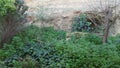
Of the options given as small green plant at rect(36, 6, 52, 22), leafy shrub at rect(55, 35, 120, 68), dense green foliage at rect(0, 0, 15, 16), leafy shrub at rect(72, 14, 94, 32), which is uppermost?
dense green foliage at rect(0, 0, 15, 16)

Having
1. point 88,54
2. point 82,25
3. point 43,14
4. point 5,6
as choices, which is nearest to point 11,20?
point 5,6

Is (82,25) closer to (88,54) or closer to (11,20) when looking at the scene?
(11,20)

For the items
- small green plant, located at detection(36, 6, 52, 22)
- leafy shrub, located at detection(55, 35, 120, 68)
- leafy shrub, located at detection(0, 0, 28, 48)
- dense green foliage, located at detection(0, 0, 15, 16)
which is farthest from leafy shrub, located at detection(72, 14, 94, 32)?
dense green foliage, located at detection(0, 0, 15, 16)

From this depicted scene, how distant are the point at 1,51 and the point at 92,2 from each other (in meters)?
3.66

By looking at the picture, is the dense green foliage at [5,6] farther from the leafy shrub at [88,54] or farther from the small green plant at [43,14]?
the small green plant at [43,14]

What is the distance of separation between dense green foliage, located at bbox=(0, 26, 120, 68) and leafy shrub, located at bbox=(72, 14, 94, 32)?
30.8 inches

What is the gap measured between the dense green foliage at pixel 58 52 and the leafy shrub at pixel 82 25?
783mm

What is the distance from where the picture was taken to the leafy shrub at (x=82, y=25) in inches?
398

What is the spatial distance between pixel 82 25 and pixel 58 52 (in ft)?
7.75

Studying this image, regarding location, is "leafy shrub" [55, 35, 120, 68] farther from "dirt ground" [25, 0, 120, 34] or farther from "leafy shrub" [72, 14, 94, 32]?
"dirt ground" [25, 0, 120, 34]

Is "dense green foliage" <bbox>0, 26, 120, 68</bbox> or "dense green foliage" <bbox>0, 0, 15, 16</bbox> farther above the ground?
"dense green foliage" <bbox>0, 0, 15, 16</bbox>

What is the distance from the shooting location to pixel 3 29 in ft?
28.9

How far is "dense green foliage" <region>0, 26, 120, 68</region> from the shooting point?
7.53 metres

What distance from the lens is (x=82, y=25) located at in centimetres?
1018
